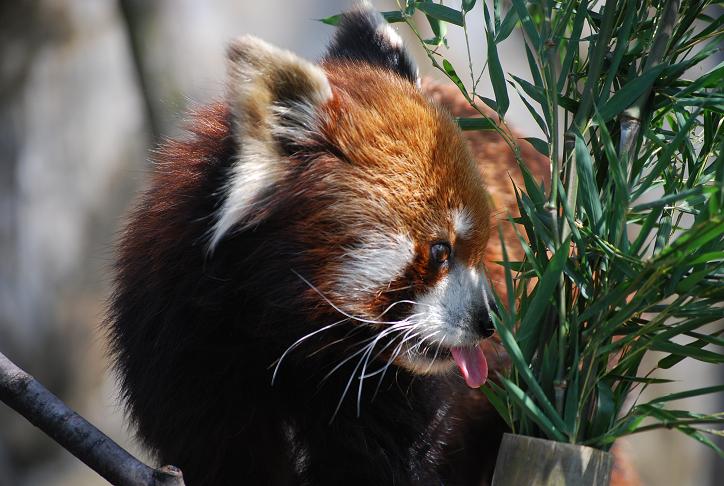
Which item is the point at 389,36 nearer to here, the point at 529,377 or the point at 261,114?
the point at 261,114

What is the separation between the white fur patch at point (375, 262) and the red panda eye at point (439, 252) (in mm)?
52

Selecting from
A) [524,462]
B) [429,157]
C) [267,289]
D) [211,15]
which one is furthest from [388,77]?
[211,15]

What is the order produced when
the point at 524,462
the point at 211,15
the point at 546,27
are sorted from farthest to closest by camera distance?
the point at 211,15 < the point at 546,27 < the point at 524,462

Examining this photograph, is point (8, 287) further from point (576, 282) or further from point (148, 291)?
point (576, 282)

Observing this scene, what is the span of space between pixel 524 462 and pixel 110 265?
4.74 ft

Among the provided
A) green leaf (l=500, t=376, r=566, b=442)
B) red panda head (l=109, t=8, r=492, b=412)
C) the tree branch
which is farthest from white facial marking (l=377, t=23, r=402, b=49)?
the tree branch

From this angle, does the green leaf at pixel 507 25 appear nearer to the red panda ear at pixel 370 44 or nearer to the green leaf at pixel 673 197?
the green leaf at pixel 673 197

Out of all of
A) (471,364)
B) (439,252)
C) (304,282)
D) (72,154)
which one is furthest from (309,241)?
(72,154)

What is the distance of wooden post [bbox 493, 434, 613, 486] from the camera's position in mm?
1539

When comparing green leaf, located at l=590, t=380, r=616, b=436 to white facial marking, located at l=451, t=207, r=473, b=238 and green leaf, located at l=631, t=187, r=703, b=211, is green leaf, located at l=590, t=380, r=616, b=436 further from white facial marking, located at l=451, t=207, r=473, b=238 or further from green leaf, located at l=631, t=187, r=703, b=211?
white facial marking, located at l=451, t=207, r=473, b=238

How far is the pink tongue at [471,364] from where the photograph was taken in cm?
206

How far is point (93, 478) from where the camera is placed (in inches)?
215

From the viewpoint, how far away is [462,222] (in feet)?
6.83

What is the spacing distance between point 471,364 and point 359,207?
1.51 ft
